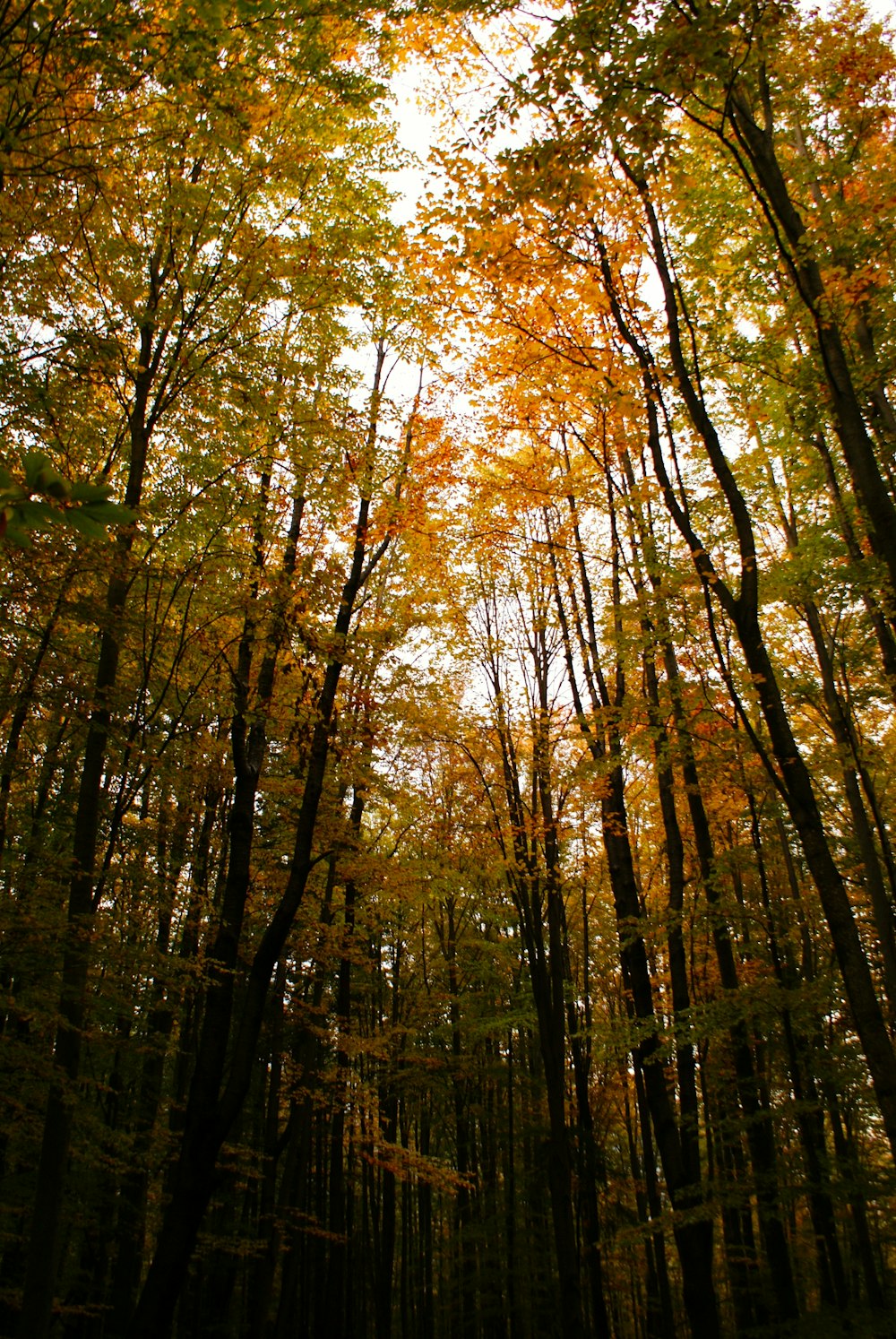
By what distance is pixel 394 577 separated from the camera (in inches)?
508

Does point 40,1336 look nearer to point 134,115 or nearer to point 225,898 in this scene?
point 225,898

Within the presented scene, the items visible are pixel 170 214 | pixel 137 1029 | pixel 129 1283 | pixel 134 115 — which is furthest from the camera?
pixel 137 1029

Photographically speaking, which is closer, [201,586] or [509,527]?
[201,586]

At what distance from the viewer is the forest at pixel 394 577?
503cm

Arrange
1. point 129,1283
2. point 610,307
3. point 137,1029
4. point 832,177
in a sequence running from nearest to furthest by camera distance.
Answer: point 610,307 → point 832,177 → point 129,1283 → point 137,1029

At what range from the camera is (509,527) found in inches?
441

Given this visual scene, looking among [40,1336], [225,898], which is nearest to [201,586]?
[225,898]

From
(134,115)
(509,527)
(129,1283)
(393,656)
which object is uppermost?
(509,527)

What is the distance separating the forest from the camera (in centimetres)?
503

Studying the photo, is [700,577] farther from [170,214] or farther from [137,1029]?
[137,1029]

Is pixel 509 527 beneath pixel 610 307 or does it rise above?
above

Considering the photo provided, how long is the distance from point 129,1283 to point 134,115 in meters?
13.7

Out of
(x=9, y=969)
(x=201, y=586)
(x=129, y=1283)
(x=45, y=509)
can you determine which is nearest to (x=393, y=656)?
(x=201, y=586)

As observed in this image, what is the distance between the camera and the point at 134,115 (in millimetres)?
5223
